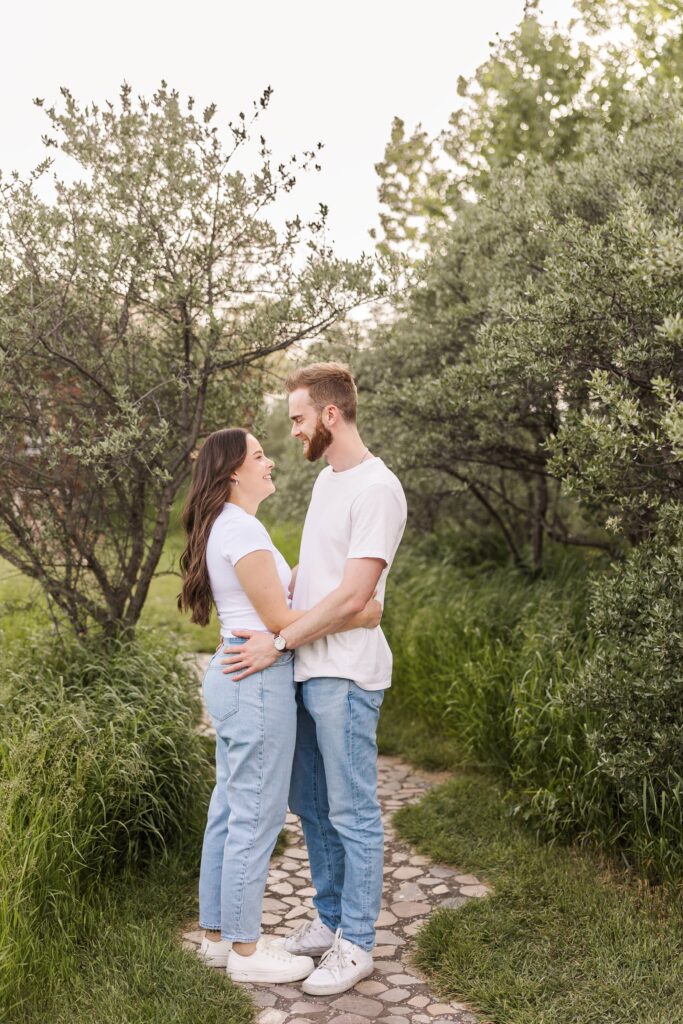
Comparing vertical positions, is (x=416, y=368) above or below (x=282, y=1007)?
above

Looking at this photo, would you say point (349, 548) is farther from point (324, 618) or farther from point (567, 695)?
point (567, 695)

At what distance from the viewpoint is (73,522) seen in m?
5.51

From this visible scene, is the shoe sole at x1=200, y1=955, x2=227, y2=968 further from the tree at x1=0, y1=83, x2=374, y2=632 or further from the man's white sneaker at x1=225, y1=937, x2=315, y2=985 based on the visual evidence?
the tree at x1=0, y1=83, x2=374, y2=632

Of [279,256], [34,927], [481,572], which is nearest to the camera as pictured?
[34,927]

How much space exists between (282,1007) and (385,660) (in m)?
1.43

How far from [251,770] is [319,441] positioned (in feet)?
4.32

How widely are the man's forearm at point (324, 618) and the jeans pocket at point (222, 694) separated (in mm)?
308

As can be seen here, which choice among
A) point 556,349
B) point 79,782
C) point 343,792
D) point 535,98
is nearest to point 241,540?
point 343,792

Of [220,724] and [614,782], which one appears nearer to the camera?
[220,724]

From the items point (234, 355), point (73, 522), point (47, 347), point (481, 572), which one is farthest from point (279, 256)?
point (481, 572)

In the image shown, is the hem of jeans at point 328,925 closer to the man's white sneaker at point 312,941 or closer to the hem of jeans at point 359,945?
the man's white sneaker at point 312,941

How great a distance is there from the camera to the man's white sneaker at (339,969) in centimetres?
363

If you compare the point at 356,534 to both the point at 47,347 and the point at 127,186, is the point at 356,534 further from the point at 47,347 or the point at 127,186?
the point at 127,186

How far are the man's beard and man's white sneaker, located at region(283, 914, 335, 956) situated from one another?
6.70 feet
